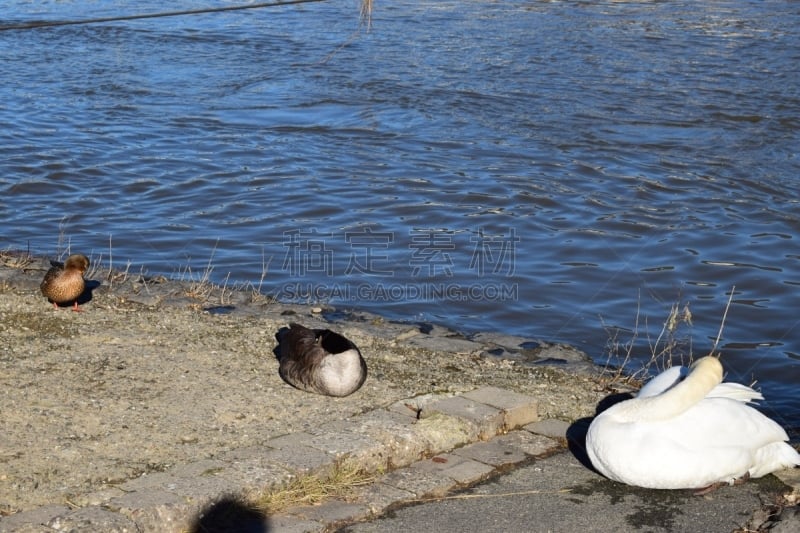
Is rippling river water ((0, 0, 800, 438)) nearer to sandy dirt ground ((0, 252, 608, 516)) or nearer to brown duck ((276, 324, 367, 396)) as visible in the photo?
sandy dirt ground ((0, 252, 608, 516))

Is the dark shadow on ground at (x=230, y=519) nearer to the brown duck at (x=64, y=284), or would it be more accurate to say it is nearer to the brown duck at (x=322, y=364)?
the brown duck at (x=322, y=364)

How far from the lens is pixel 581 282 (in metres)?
11.0

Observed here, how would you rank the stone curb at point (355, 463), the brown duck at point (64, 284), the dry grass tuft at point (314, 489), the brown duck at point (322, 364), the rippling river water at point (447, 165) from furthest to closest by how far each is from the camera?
the rippling river water at point (447, 165) < the brown duck at point (64, 284) < the brown duck at point (322, 364) < the dry grass tuft at point (314, 489) < the stone curb at point (355, 463)

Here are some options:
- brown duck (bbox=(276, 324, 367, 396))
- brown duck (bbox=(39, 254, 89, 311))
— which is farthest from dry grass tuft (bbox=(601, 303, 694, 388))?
brown duck (bbox=(39, 254, 89, 311))

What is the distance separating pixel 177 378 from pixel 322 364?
37.3 inches

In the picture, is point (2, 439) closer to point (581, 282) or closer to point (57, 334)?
point (57, 334)

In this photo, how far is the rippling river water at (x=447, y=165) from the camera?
10703 mm

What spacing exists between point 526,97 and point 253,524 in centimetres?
1399

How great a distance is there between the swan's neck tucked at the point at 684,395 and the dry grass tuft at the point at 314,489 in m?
1.51

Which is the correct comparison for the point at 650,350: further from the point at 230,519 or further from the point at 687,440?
the point at 230,519

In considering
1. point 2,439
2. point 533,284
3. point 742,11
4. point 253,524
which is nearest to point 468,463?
point 253,524

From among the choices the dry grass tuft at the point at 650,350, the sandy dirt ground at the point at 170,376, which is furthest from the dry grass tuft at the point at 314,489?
the dry grass tuft at the point at 650,350

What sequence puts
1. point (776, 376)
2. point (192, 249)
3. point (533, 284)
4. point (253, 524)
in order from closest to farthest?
point (253, 524) → point (776, 376) → point (533, 284) → point (192, 249)

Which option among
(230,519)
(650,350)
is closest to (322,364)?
(230,519)
